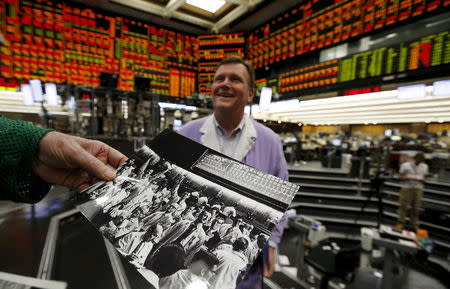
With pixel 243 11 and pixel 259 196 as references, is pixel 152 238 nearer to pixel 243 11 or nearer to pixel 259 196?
pixel 259 196

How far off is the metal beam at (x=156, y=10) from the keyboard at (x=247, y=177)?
21.6 feet

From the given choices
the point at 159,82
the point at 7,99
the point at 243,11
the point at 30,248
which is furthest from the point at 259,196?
the point at 159,82

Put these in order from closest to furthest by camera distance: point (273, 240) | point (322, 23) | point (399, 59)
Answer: point (273, 240)
point (399, 59)
point (322, 23)

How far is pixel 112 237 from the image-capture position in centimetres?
42

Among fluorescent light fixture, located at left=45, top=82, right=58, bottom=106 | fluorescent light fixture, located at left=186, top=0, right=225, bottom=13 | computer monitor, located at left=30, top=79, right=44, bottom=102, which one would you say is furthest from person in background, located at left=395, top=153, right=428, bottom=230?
computer monitor, located at left=30, top=79, right=44, bottom=102

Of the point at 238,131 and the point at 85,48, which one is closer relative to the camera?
the point at 238,131

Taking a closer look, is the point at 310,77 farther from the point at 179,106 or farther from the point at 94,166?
the point at 94,166

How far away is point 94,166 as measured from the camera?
0.57 m

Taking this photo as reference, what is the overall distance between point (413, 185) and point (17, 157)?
5348mm

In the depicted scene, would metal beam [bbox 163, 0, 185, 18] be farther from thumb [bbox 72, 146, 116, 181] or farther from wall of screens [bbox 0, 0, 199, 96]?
thumb [bbox 72, 146, 116, 181]

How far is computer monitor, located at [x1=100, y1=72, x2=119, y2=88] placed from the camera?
11.4 ft

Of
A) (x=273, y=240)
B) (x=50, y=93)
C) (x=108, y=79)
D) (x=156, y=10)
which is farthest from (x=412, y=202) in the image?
(x=156, y=10)

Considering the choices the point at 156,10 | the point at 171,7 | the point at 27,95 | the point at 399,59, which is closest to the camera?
the point at 399,59

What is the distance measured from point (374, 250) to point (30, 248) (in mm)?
4361
